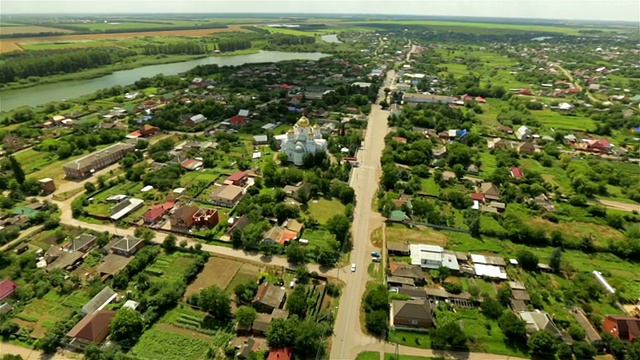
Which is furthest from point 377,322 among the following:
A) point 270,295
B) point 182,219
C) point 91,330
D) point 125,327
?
point 182,219

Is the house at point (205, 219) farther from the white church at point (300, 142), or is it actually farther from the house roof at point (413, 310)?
the house roof at point (413, 310)

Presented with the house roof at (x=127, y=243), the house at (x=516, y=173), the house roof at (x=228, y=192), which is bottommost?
the house roof at (x=127, y=243)

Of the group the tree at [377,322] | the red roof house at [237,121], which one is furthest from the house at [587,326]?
the red roof house at [237,121]

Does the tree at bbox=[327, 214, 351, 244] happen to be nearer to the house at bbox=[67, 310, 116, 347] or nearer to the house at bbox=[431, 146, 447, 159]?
the house at bbox=[67, 310, 116, 347]

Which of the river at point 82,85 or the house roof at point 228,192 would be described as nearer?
the house roof at point 228,192

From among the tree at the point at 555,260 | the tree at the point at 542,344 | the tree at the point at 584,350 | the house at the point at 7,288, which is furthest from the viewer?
the tree at the point at 555,260

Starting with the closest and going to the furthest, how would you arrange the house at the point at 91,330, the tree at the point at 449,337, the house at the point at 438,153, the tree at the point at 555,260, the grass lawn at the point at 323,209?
the house at the point at 91,330
the tree at the point at 449,337
the tree at the point at 555,260
the grass lawn at the point at 323,209
the house at the point at 438,153

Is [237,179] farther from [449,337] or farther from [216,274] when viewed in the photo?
[449,337]

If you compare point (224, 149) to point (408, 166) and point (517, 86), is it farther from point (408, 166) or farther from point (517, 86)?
point (517, 86)
